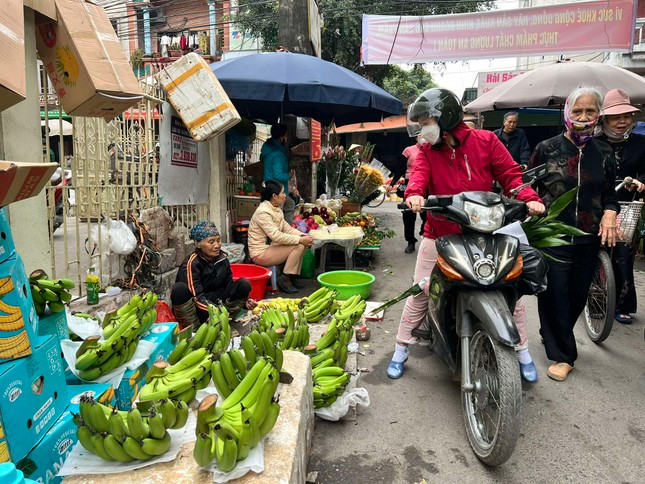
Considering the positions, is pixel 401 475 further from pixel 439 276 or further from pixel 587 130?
pixel 587 130

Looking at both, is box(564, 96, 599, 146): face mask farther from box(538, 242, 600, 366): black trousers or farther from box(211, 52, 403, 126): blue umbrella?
box(211, 52, 403, 126): blue umbrella

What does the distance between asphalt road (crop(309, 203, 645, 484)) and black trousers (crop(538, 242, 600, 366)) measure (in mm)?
255

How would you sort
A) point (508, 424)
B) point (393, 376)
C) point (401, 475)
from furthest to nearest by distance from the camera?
point (393, 376), point (401, 475), point (508, 424)

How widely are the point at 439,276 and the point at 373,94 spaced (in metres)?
3.81

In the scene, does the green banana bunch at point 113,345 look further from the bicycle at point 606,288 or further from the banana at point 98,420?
the bicycle at point 606,288

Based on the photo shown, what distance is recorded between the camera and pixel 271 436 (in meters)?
1.92

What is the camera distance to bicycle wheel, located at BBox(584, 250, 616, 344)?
→ 3.88 m

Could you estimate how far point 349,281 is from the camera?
5.73 meters

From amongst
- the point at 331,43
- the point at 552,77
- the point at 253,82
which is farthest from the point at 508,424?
the point at 331,43

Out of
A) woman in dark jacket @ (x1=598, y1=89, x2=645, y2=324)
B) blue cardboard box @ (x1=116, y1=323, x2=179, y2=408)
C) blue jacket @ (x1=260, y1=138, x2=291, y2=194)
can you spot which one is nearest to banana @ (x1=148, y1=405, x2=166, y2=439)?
blue cardboard box @ (x1=116, y1=323, x2=179, y2=408)

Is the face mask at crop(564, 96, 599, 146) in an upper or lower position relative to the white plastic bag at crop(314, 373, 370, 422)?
upper

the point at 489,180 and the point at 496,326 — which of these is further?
the point at 489,180

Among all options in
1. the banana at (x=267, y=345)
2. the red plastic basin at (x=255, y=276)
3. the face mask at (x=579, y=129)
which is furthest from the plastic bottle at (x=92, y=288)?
the face mask at (x=579, y=129)

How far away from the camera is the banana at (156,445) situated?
1678 mm
